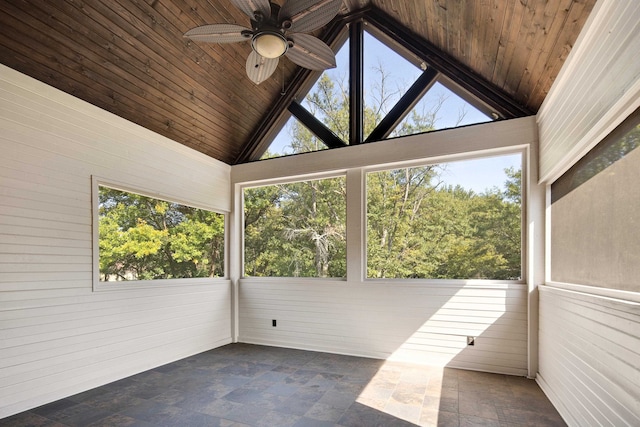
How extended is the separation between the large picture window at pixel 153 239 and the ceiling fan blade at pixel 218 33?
214cm

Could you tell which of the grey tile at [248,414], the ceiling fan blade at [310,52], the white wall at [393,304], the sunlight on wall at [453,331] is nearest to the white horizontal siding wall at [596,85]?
the white wall at [393,304]

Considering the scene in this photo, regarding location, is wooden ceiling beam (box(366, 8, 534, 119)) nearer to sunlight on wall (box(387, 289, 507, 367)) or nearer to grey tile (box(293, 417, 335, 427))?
sunlight on wall (box(387, 289, 507, 367))

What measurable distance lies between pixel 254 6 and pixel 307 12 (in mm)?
363

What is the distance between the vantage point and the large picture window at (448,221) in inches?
151

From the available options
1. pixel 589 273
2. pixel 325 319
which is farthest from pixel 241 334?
pixel 589 273

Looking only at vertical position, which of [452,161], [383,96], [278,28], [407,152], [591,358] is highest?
[383,96]

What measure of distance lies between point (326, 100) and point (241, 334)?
3.88 meters

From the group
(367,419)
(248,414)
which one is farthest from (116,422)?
(367,419)

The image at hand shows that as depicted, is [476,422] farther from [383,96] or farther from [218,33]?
[383,96]

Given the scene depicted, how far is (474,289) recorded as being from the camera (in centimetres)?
386

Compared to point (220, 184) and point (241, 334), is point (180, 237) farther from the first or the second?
point (241, 334)

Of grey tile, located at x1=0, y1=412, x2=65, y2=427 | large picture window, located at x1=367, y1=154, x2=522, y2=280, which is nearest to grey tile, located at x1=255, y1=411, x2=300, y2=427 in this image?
grey tile, located at x1=0, y1=412, x2=65, y2=427

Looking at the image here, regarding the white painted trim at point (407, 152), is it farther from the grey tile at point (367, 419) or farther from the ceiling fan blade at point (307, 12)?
the grey tile at point (367, 419)

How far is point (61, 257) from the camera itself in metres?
3.16
